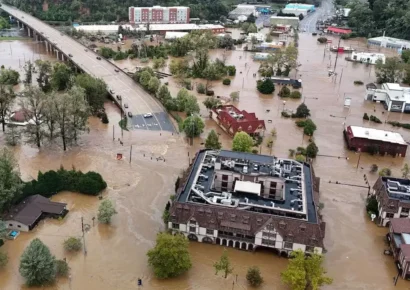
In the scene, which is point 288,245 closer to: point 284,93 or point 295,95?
point 295,95

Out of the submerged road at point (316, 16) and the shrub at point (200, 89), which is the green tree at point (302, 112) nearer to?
the shrub at point (200, 89)

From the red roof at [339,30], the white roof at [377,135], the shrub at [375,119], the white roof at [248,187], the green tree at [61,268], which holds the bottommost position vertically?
the green tree at [61,268]

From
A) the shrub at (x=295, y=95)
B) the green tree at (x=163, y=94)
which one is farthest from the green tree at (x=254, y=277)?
the shrub at (x=295, y=95)

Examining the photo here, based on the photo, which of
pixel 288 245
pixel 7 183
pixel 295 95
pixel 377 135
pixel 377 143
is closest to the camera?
pixel 288 245

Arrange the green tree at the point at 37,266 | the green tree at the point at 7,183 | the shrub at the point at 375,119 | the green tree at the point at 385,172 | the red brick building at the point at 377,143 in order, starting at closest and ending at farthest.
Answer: the green tree at the point at 37,266 → the green tree at the point at 7,183 → the green tree at the point at 385,172 → the red brick building at the point at 377,143 → the shrub at the point at 375,119

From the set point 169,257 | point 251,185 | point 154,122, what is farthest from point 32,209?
point 154,122

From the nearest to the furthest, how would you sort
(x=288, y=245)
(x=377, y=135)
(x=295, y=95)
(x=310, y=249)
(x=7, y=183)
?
(x=310, y=249) → (x=288, y=245) → (x=7, y=183) → (x=377, y=135) → (x=295, y=95)

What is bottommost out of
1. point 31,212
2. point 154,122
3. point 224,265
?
point 31,212
